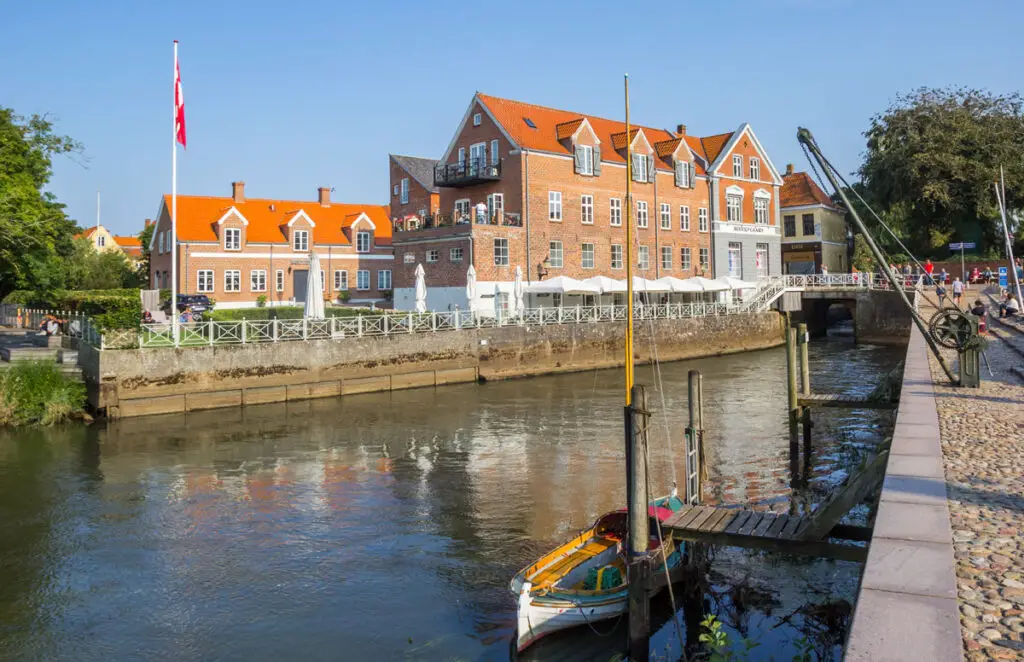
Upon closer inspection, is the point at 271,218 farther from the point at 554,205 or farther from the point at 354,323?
the point at 354,323

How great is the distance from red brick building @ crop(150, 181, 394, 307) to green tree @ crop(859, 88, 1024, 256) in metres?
39.4

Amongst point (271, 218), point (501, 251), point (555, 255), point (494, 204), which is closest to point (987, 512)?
point (501, 251)

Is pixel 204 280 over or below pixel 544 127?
below

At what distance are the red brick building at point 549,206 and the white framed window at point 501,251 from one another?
54 mm

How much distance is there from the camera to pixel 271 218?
5794 centimetres

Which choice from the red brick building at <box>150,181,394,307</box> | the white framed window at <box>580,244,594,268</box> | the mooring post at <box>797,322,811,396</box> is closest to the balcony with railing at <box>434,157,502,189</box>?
the white framed window at <box>580,244,594,268</box>

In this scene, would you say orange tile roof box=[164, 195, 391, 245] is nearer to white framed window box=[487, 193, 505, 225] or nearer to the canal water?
white framed window box=[487, 193, 505, 225]

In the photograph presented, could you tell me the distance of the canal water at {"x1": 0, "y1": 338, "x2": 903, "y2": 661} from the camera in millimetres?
9516

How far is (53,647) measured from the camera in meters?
9.36

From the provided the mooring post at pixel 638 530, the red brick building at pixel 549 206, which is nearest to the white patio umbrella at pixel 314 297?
the red brick building at pixel 549 206

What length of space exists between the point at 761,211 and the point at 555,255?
20.7m

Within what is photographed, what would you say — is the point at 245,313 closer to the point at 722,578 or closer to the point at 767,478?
the point at 767,478

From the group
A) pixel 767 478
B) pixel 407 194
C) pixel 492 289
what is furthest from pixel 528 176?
pixel 767 478

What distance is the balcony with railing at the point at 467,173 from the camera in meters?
44.4
